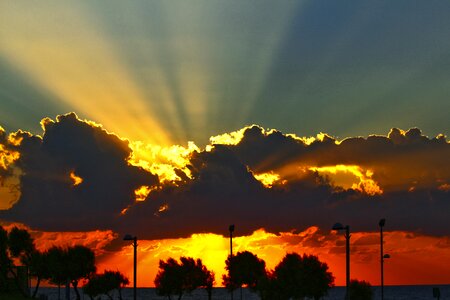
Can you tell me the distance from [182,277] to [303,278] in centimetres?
3643

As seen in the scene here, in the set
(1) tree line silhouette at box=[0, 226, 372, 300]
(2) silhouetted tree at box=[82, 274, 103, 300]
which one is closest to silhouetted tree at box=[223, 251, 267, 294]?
(1) tree line silhouette at box=[0, 226, 372, 300]

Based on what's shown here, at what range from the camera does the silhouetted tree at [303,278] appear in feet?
354

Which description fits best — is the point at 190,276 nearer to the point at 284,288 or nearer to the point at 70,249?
the point at 70,249

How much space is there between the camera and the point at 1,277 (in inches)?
5138

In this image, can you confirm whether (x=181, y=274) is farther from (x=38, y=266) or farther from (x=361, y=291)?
(x=361, y=291)

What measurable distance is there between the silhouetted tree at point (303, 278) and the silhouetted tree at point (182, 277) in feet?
101

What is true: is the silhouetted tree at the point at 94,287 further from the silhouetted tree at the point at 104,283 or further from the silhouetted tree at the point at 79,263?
the silhouetted tree at the point at 79,263

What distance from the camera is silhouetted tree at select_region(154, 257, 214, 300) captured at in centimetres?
13900

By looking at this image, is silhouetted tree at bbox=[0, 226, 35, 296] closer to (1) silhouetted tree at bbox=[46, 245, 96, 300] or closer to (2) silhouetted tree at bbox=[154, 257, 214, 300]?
(1) silhouetted tree at bbox=[46, 245, 96, 300]

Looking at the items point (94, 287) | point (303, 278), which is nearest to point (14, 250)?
point (94, 287)

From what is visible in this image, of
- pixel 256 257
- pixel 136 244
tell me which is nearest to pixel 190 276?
pixel 256 257

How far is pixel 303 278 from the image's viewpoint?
107938 mm

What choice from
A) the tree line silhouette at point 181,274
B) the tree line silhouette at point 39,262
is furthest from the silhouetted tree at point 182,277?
the tree line silhouette at point 39,262

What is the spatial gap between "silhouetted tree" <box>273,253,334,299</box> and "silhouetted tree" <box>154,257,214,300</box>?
30.9m
